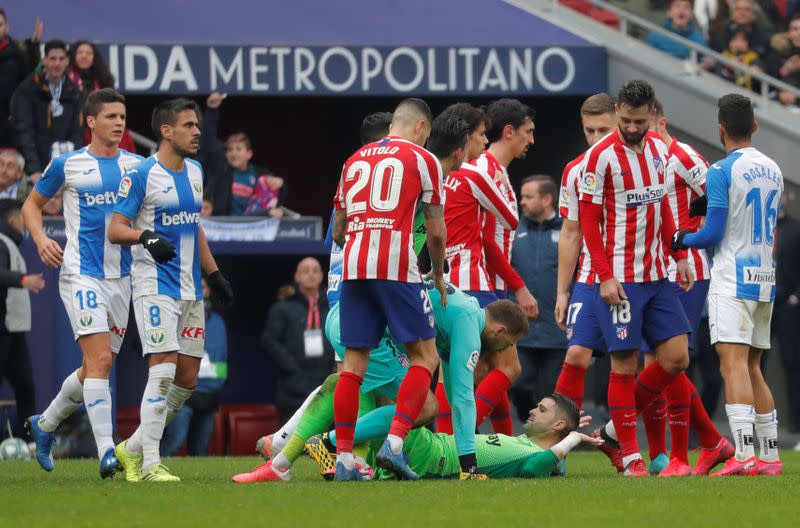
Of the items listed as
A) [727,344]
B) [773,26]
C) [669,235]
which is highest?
[773,26]

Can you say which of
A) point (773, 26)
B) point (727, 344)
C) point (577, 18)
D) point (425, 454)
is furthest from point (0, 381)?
point (773, 26)

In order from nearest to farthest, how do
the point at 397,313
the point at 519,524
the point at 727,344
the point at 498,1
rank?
1. the point at 519,524
2. the point at 397,313
3. the point at 727,344
4. the point at 498,1

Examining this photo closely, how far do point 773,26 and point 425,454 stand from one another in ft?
35.9

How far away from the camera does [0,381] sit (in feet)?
44.5

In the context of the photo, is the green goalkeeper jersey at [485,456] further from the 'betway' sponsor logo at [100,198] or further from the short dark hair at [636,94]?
the 'betway' sponsor logo at [100,198]

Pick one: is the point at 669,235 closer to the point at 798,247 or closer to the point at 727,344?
the point at 727,344

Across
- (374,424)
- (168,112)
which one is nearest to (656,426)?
(374,424)

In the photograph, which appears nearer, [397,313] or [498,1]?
[397,313]

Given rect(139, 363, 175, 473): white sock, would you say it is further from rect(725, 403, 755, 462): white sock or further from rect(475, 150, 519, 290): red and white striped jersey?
rect(725, 403, 755, 462): white sock

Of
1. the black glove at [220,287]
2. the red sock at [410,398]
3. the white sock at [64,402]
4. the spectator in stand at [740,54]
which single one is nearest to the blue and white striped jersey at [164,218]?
the black glove at [220,287]

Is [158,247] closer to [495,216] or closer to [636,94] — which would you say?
[495,216]

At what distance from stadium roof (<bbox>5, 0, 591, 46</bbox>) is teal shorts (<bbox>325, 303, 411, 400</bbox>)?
7.76 meters

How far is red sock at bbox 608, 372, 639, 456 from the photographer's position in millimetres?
9656

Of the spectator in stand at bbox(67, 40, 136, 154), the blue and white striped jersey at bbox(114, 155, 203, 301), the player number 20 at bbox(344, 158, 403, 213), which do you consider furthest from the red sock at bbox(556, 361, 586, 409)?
the spectator in stand at bbox(67, 40, 136, 154)
